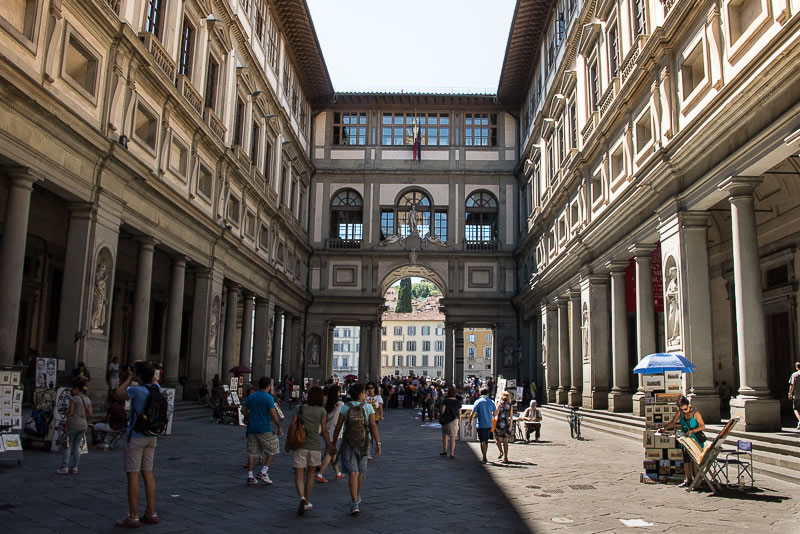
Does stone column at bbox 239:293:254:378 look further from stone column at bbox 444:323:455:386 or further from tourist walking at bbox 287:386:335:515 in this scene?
tourist walking at bbox 287:386:335:515

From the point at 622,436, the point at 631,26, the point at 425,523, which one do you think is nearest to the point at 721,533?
the point at 425,523

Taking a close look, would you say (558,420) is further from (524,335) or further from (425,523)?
(425,523)

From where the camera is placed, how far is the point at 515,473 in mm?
11922

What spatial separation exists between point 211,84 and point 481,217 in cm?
2188

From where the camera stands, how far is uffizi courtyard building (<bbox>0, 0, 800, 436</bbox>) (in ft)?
44.5

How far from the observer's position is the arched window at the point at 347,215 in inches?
1690

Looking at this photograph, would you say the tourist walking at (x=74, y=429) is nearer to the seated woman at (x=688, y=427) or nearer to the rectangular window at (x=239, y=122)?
the seated woman at (x=688, y=427)

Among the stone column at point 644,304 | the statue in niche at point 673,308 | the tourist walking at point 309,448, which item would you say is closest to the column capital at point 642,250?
the stone column at point 644,304

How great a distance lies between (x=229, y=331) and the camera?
2780cm

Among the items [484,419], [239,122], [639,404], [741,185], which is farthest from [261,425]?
[239,122]

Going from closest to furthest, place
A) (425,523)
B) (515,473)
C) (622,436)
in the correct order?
(425,523), (515,473), (622,436)

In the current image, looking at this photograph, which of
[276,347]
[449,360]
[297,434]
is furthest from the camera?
[449,360]

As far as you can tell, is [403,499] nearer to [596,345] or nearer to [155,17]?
[596,345]

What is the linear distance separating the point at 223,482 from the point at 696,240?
11785 mm
